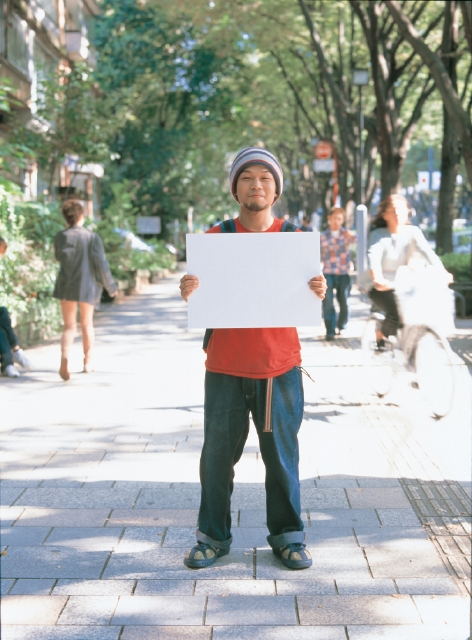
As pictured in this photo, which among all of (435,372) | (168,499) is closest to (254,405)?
(168,499)

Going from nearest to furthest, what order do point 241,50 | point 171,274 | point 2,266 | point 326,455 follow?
1. point 326,455
2. point 2,266
3. point 241,50
4. point 171,274

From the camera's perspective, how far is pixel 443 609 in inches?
151

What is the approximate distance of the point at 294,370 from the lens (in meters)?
4.34

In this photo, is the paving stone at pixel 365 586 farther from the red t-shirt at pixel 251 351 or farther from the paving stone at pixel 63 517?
the paving stone at pixel 63 517

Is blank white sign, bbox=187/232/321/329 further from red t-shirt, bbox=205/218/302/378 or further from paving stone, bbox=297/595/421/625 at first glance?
Answer: paving stone, bbox=297/595/421/625

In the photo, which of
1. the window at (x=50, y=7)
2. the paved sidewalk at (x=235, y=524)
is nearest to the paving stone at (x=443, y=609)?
the paved sidewalk at (x=235, y=524)

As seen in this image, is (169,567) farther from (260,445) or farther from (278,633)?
(278,633)

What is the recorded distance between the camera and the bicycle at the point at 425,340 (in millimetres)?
7750

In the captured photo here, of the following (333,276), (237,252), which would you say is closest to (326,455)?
(237,252)

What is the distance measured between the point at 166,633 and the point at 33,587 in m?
0.76

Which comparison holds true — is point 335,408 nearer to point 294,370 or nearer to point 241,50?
point 294,370

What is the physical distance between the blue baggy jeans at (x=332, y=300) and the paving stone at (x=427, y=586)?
8995 mm

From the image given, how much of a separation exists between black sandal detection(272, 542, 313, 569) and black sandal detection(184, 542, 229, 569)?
31 cm

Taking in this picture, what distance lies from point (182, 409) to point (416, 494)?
3155 millimetres
